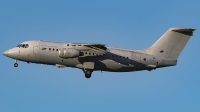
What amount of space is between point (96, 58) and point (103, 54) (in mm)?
848

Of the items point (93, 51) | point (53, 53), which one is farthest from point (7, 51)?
point (93, 51)

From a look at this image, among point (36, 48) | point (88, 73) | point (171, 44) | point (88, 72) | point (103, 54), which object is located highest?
point (171, 44)

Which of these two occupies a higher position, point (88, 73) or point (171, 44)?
point (171, 44)

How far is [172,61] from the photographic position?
4450cm

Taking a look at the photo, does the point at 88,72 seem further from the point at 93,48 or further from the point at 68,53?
the point at 68,53

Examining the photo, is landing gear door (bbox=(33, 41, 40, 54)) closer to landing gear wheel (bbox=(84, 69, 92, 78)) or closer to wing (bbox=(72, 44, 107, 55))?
wing (bbox=(72, 44, 107, 55))

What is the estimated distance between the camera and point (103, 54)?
143 feet

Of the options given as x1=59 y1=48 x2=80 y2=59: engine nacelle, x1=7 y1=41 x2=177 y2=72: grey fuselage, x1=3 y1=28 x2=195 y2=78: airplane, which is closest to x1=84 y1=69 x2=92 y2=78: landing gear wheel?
x1=3 y1=28 x2=195 y2=78: airplane

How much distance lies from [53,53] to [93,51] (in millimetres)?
→ 3860

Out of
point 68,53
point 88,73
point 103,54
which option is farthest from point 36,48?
point 103,54

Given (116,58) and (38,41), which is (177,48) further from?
(38,41)

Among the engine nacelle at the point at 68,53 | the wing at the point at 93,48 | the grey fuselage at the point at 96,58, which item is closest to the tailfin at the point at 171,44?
the grey fuselage at the point at 96,58

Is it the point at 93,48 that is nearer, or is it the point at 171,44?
the point at 93,48

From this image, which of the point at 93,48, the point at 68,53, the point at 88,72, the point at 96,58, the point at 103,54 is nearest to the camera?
the point at 68,53
